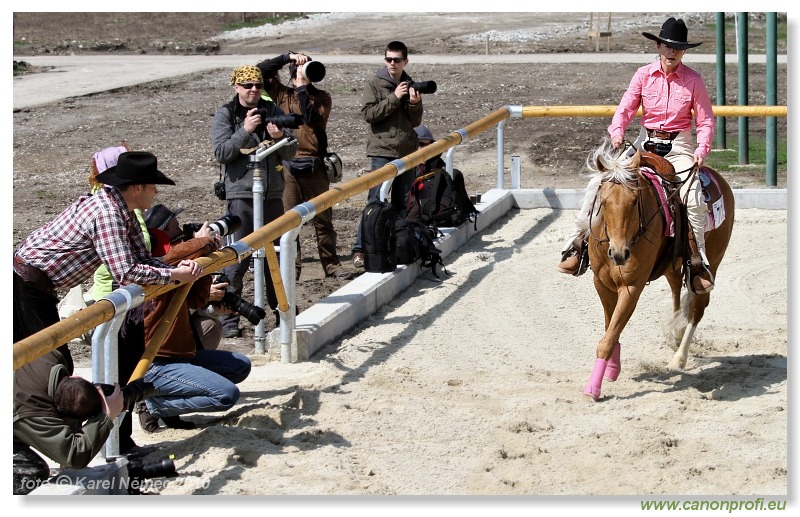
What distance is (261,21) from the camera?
32.4 m

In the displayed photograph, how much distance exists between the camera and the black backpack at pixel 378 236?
971cm

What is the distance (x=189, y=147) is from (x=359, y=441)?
35.6 feet

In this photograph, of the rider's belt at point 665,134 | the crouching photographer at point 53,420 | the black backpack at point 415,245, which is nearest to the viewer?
the crouching photographer at point 53,420

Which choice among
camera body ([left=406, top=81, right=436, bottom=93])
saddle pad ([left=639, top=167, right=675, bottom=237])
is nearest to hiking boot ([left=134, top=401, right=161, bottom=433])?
saddle pad ([left=639, top=167, right=675, bottom=237])

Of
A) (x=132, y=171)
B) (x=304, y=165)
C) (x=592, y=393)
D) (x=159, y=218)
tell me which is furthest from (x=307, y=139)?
(x=132, y=171)

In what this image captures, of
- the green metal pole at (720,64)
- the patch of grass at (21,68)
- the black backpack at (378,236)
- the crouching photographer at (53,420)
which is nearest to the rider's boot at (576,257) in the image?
the black backpack at (378,236)

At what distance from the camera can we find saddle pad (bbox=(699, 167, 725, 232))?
8227mm

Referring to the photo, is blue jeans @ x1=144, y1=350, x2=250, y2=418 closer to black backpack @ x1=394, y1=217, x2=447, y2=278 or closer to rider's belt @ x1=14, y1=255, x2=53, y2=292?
rider's belt @ x1=14, y1=255, x2=53, y2=292

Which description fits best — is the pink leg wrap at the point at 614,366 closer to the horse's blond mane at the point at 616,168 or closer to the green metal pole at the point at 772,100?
the horse's blond mane at the point at 616,168

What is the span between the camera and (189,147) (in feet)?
55.9

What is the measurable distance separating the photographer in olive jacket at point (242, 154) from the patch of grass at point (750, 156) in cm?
729

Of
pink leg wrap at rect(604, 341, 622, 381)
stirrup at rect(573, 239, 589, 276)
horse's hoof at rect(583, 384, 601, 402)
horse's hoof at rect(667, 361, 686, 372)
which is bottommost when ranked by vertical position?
horse's hoof at rect(667, 361, 686, 372)

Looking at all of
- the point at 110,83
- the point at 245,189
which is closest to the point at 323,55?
the point at 110,83

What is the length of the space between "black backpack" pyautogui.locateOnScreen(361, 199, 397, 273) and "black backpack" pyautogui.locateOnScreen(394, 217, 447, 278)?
9.6 inches
